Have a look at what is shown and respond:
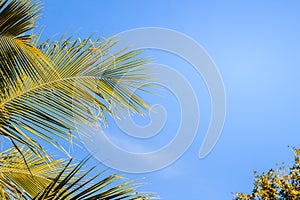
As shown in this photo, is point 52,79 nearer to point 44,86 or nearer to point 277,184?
point 44,86

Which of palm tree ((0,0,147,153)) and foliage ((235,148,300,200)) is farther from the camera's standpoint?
foliage ((235,148,300,200))

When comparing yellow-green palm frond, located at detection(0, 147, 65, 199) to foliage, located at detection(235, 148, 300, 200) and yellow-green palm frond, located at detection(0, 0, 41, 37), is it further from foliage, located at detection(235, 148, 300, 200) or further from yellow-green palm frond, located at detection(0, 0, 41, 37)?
foliage, located at detection(235, 148, 300, 200)

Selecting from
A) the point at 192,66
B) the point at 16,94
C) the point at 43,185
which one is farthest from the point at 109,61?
the point at 192,66

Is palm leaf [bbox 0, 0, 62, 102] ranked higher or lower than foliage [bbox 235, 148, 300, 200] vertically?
lower

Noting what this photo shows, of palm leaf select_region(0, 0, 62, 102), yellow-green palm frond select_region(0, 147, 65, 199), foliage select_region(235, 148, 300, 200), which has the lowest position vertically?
yellow-green palm frond select_region(0, 147, 65, 199)

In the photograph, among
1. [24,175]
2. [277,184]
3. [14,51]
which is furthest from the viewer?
[277,184]

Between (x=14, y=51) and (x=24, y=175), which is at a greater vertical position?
(x=14, y=51)

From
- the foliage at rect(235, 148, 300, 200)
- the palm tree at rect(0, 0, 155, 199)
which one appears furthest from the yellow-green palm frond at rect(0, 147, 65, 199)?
the foliage at rect(235, 148, 300, 200)

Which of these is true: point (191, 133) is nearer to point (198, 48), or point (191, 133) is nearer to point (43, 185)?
point (198, 48)

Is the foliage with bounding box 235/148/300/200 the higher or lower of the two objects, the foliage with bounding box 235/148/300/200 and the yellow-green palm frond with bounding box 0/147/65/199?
the higher

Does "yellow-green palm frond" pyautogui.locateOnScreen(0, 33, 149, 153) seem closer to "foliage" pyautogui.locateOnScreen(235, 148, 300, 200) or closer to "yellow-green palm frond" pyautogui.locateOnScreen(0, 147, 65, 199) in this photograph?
"yellow-green palm frond" pyautogui.locateOnScreen(0, 147, 65, 199)

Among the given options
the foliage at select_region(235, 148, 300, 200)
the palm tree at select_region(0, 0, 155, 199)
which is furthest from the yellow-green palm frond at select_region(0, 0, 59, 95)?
the foliage at select_region(235, 148, 300, 200)

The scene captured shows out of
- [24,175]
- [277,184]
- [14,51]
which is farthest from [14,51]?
[277,184]

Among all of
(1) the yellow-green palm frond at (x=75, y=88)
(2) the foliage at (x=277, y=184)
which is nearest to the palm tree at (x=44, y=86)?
(1) the yellow-green palm frond at (x=75, y=88)
